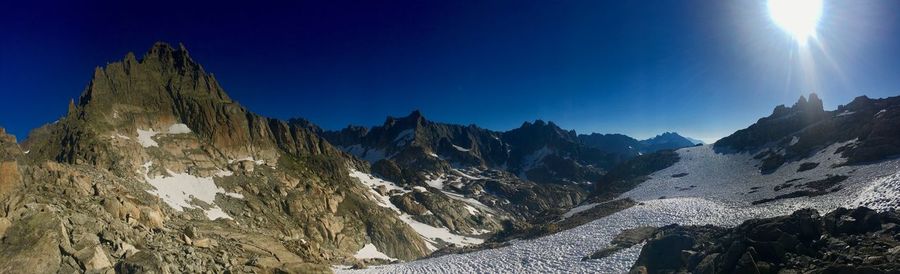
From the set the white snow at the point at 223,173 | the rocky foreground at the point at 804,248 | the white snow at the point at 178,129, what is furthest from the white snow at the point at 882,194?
the white snow at the point at 178,129

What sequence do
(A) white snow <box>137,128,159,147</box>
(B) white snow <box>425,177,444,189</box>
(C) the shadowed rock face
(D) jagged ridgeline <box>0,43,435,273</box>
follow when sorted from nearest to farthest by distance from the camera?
(D) jagged ridgeline <box>0,43,435,273</box>
(C) the shadowed rock face
(A) white snow <box>137,128,159,147</box>
(B) white snow <box>425,177,444,189</box>

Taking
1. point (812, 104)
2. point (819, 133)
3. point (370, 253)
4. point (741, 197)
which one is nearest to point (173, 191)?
point (370, 253)

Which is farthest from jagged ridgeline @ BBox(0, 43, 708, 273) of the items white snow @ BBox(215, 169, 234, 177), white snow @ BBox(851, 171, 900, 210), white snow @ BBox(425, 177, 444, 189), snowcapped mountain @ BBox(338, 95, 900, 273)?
white snow @ BBox(851, 171, 900, 210)

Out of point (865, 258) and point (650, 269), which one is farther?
point (650, 269)

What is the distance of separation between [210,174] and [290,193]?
14544 mm

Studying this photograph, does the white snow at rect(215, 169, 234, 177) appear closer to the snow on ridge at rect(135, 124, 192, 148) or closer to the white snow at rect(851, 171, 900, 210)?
the snow on ridge at rect(135, 124, 192, 148)

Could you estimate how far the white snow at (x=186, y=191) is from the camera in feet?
205

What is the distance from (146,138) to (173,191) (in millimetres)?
24112

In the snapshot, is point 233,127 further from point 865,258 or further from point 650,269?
point 865,258

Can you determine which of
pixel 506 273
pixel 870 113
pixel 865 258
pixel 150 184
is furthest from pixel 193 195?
pixel 870 113

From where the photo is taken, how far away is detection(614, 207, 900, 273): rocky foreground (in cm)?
1579

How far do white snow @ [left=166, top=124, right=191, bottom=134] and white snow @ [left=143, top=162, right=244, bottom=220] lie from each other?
18.6m

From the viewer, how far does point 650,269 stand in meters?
22.8

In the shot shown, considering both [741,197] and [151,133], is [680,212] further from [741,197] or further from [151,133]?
[151,133]
